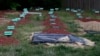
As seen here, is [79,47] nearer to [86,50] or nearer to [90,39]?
[86,50]

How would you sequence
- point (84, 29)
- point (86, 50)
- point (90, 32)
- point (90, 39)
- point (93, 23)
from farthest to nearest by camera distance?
point (93, 23), point (84, 29), point (90, 32), point (90, 39), point (86, 50)

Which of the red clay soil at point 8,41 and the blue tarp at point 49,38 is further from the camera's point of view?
the blue tarp at point 49,38

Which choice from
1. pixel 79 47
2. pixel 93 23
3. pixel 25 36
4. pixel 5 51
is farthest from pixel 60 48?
pixel 93 23

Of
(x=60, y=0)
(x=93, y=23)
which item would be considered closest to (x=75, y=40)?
(x=93, y=23)

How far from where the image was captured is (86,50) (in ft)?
25.3

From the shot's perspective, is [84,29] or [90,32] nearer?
[90,32]

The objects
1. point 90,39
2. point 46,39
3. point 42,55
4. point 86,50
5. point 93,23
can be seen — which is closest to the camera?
point 42,55

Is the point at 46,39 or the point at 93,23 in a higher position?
the point at 46,39

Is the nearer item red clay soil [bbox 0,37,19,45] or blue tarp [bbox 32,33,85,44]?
red clay soil [bbox 0,37,19,45]

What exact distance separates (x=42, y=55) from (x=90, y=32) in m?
3.64

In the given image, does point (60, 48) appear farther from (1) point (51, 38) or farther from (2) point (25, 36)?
(2) point (25, 36)

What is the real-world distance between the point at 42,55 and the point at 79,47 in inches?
47.6

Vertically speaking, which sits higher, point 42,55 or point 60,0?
point 42,55

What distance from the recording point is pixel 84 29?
37.1 ft
